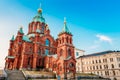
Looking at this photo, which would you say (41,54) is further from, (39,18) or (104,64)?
(104,64)

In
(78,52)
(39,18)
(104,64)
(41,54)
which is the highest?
(39,18)

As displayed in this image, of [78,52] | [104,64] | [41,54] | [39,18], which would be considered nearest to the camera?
[41,54]

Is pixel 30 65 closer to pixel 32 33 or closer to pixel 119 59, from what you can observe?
pixel 32 33

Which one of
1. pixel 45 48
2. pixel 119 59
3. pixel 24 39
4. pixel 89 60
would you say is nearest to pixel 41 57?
pixel 45 48

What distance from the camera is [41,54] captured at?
50.8m

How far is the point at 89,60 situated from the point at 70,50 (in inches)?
963

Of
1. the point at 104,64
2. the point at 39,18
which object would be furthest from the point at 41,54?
the point at 104,64

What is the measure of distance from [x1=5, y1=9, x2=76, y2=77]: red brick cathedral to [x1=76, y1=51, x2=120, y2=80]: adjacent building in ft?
72.4

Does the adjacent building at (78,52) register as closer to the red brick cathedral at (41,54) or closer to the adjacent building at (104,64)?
the adjacent building at (104,64)

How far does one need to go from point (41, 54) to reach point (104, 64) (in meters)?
31.3

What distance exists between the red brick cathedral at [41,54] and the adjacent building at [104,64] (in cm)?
2208

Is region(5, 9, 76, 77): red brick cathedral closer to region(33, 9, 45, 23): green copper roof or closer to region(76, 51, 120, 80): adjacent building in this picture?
region(33, 9, 45, 23): green copper roof

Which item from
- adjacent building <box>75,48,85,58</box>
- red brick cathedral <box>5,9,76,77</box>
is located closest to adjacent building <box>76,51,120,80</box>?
adjacent building <box>75,48,85,58</box>

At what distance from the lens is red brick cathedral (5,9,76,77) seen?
42.9 meters
